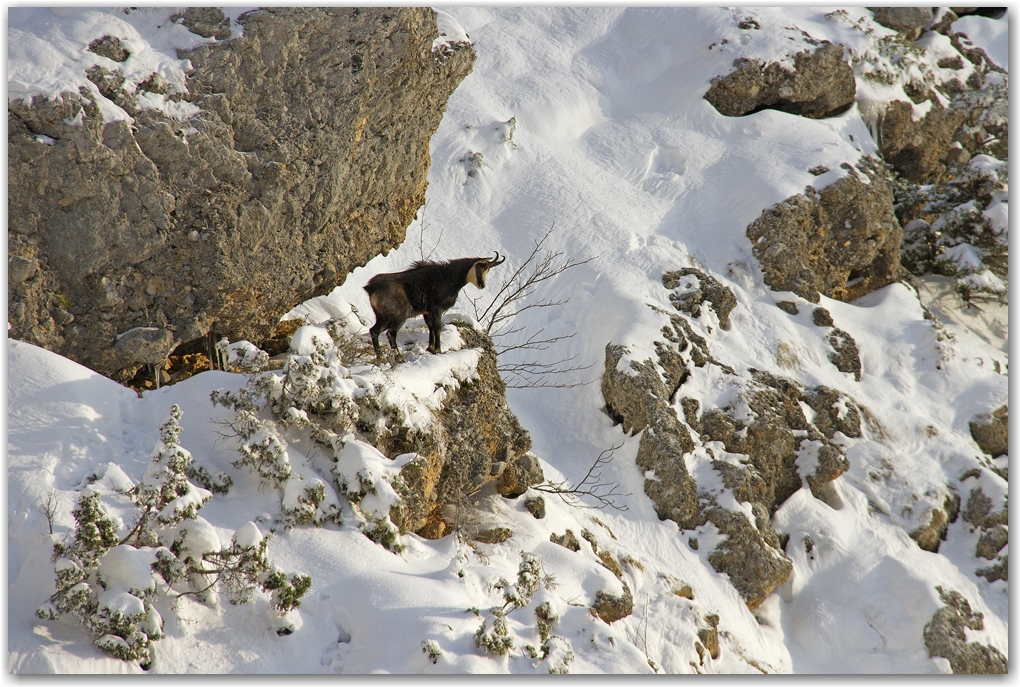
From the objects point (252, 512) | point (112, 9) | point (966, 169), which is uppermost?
point (112, 9)

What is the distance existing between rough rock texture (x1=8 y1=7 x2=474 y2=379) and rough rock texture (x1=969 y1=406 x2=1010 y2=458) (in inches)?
433

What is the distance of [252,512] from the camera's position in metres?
5.91

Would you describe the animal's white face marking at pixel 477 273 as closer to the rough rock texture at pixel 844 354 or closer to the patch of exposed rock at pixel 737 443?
the patch of exposed rock at pixel 737 443

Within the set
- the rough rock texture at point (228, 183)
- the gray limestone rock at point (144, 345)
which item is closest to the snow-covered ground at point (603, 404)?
the rough rock texture at point (228, 183)

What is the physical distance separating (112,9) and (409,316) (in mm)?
4218

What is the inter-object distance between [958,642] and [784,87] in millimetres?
11937

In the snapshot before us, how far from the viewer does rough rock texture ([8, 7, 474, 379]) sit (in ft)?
22.3

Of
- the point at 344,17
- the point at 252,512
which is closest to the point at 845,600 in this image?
the point at 252,512

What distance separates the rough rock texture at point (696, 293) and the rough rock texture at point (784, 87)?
5504 millimetres

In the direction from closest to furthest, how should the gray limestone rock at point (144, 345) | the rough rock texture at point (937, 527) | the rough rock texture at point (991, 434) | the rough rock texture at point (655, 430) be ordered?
the gray limestone rock at point (144, 345)
the rough rock texture at point (655, 430)
the rough rock texture at point (937, 527)
the rough rock texture at point (991, 434)

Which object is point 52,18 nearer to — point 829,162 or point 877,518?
point 877,518

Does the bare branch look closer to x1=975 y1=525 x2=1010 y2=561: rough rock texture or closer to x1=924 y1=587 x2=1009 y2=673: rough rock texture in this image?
x1=924 y1=587 x2=1009 y2=673: rough rock texture

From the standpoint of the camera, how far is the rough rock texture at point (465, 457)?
22.3 ft

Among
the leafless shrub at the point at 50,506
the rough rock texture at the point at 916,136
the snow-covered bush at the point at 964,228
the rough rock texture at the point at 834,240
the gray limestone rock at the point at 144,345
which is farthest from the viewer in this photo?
the rough rock texture at the point at 916,136
